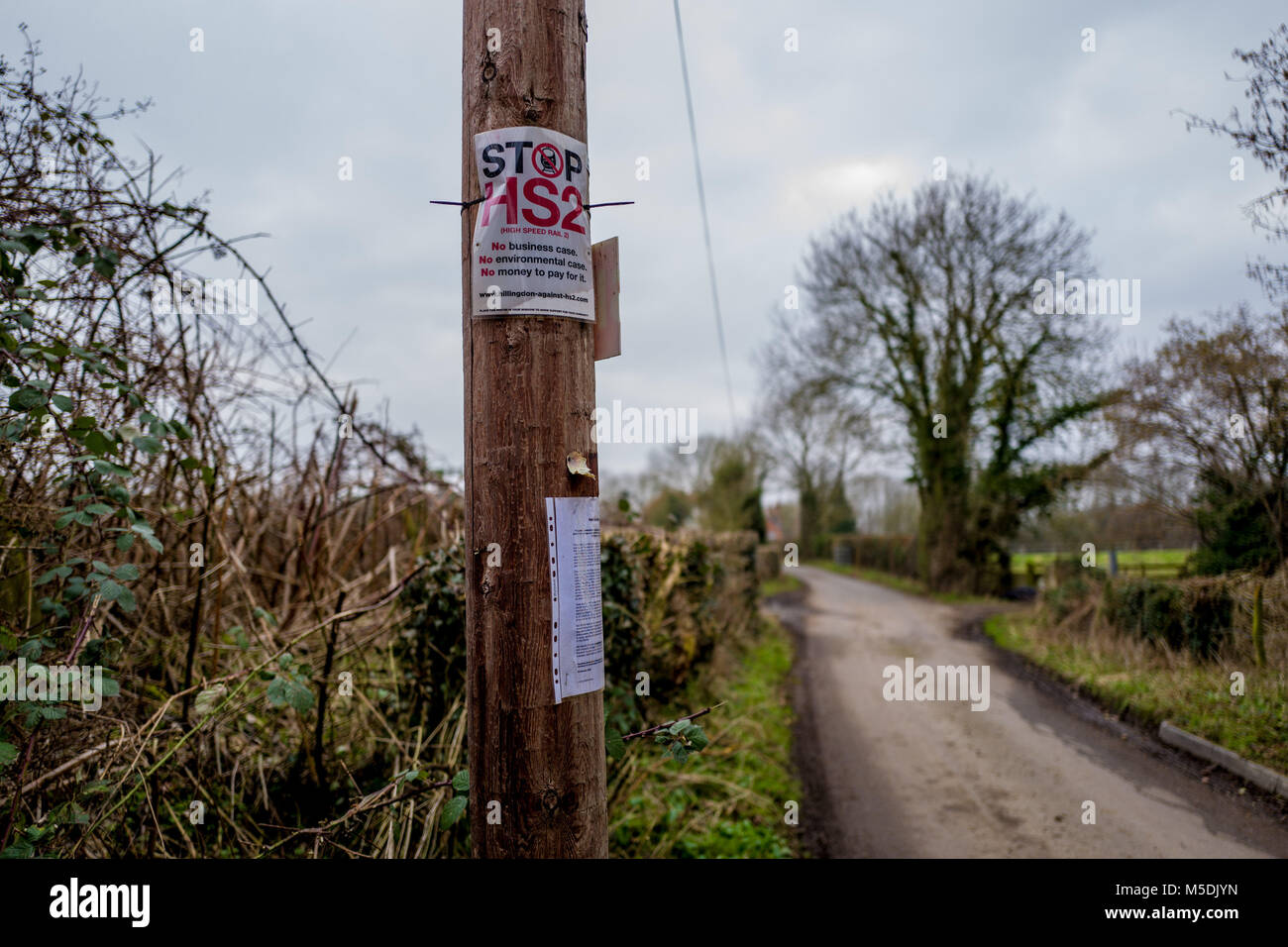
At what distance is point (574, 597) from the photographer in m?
1.77

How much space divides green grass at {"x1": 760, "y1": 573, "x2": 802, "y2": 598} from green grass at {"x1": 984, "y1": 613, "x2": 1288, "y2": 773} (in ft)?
41.9

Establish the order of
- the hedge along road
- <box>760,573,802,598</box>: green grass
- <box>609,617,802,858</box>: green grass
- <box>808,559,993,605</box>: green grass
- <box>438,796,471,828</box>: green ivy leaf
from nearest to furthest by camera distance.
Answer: <box>438,796,471,828</box>: green ivy leaf
<box>609,617,802,858</box>: green grass
the hedge along road
<box>808,559,993,605</box>: green grass
<box>760,573,802,598</box>: green grass

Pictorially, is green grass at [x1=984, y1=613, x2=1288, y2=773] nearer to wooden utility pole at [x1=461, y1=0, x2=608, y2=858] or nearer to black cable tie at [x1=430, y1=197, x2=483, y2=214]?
wooden utility pole at [x1=461, y1=0, x2=608, y2=858]

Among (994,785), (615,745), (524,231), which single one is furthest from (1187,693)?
(524,231)

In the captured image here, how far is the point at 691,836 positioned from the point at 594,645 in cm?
311

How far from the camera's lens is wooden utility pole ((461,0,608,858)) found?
67.3 inches

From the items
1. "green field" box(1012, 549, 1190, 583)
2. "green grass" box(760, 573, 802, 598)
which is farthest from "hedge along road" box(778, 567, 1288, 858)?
"green grass" box(760, 573, 802, 598)

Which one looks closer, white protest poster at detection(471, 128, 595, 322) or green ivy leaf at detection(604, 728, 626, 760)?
white protest poster at detection(471, 128, 595, 322)

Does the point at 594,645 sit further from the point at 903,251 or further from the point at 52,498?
the point at 903,251

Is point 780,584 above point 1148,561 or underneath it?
underneath

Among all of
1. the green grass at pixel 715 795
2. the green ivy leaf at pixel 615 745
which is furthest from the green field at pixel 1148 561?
the green ivy leaf at pixel 615 745

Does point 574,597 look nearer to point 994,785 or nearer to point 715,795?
point 715,795

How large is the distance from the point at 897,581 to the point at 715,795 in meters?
23.8

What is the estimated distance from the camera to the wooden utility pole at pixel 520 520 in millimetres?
1709
